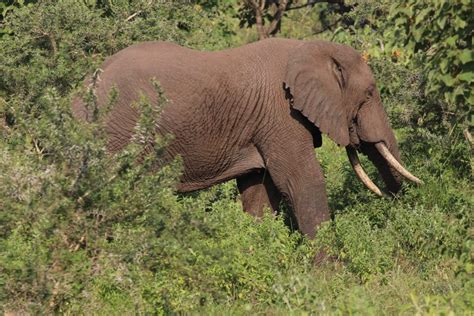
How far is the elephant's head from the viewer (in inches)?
392

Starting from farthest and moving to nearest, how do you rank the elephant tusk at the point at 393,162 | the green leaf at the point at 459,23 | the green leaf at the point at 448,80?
1. the elephant tusk at the point at 393,162
2. the green leaf at the point at 448,80
3. the green leaf at the point at 459,23

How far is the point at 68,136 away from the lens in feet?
22.5

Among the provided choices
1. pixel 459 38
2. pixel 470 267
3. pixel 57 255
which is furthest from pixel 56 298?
pixel 459 38

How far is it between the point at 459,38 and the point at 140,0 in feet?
16.6

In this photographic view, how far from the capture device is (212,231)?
712 centimetres

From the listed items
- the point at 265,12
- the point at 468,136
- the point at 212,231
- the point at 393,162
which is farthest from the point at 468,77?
the point at 265,12

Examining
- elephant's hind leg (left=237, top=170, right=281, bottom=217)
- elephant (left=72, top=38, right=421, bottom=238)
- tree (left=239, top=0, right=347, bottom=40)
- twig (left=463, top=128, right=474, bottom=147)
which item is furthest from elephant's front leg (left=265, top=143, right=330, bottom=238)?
tree (left=239, top=0, right=347, bottom=40)

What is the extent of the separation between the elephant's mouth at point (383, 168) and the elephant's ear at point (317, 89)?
0.35 meters

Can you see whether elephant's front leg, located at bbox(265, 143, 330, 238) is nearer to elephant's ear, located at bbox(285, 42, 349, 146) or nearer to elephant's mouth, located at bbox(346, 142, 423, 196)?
elephant's ear, located at bbox(285, 42, 349, 146)

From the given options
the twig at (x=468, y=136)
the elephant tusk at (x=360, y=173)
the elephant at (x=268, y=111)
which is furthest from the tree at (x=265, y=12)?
the twig at (x=468, y=136)

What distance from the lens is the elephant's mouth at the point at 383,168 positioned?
33.8ft

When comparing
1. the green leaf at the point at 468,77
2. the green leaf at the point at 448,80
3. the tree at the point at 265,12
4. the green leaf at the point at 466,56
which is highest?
the green leaf at the point at 466,56

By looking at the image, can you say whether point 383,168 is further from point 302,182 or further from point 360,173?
point 302,182

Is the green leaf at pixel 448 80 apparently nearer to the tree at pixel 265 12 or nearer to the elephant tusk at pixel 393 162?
the elephant tusk at pixel 393 162
